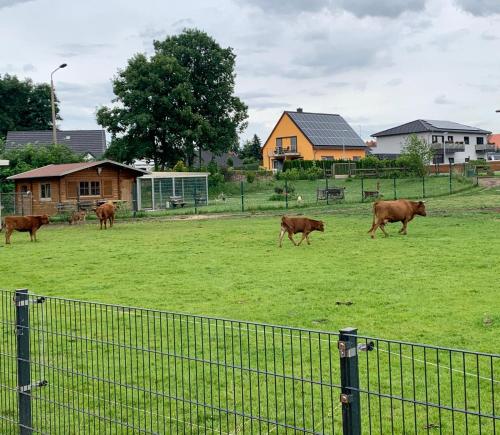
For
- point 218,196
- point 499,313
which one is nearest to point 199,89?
point 218,196

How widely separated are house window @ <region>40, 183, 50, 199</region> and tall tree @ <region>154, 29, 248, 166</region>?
97.6 feet

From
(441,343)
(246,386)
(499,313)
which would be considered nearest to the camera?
(246,386)

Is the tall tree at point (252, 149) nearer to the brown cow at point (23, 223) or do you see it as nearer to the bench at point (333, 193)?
the bench at point (333, 193)

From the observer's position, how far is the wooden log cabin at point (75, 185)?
4109 centimetres

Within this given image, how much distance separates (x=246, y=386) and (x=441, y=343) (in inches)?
106

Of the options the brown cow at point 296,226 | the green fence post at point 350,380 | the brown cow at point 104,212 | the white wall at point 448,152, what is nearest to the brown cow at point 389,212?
the brown cow at point 296,226

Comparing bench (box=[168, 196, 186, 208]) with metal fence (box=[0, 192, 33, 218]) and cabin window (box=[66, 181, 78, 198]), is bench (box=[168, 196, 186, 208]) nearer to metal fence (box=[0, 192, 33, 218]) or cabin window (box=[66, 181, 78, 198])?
cabin window (box=[66, 181, 78, 198])

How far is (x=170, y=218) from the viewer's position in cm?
3716

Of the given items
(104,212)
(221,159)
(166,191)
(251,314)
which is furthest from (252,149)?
(251,314)

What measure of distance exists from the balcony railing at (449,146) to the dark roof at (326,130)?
9.31 meters

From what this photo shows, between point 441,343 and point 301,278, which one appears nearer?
point 441,343

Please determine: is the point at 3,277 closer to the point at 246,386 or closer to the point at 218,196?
the point at 246,386

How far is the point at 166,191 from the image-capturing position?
49.1 metres

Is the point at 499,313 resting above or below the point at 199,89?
below
